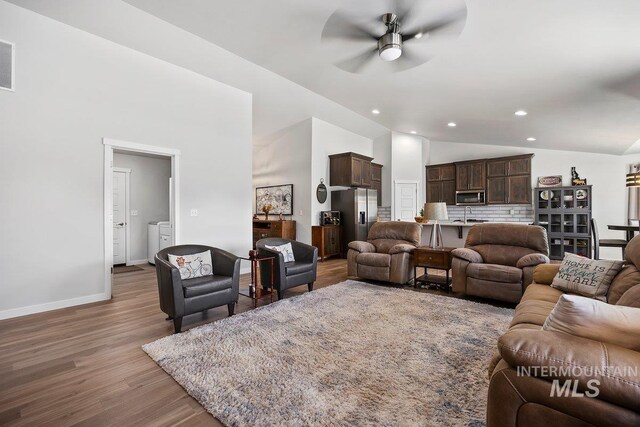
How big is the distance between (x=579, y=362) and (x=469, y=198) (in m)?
7.48

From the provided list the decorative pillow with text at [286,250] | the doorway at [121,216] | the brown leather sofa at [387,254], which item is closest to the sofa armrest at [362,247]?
the brown leather sofa at [387,254]

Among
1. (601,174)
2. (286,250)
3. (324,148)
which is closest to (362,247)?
(286,250)

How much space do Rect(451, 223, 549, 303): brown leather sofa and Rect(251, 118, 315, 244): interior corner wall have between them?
3.67 meters

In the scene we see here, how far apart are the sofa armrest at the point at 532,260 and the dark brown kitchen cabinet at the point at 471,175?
470cm

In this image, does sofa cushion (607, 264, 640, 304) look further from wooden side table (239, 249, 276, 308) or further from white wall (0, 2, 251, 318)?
white wall (0, 2, 251, 318)

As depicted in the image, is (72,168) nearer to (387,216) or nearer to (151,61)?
(151,61)

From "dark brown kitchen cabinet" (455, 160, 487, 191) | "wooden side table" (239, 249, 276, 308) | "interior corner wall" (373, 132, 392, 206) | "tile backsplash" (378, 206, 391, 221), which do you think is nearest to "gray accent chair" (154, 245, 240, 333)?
"wooden side table" (239, 249, 276, 308)

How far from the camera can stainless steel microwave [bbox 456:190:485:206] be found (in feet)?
25.1

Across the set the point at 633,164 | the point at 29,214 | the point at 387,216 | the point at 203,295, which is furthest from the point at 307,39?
the point at 633,164

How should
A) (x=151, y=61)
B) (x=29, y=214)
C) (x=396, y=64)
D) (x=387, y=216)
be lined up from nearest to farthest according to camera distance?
(x=396, y=64), (x=29, y=214), (x=151, y=61), (x=387, y=216)

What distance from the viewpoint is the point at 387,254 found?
15.0ft

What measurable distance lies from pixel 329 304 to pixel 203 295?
1.44m

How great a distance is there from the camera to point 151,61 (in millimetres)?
4125

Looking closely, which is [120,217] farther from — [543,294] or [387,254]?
[543,294]
